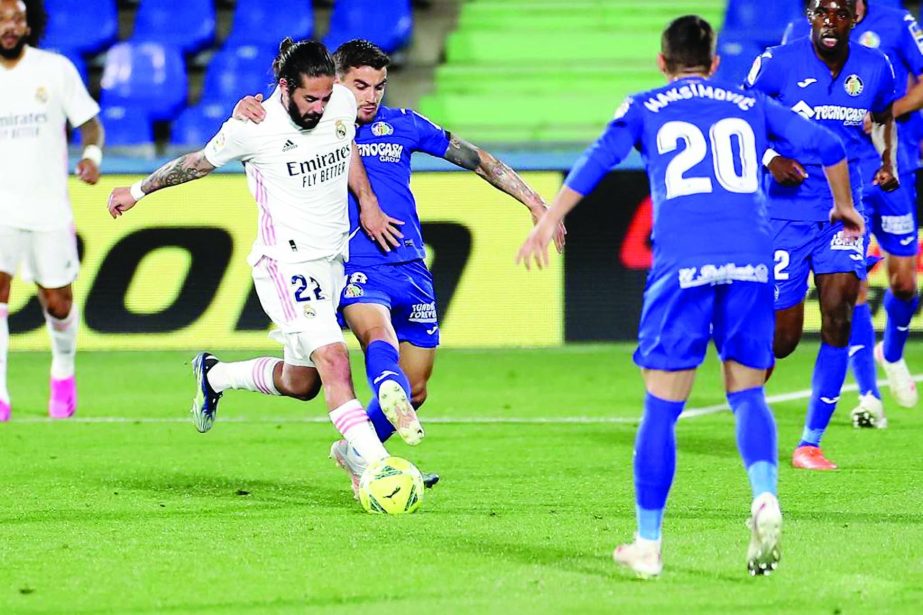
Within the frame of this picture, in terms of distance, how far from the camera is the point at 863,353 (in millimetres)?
9391

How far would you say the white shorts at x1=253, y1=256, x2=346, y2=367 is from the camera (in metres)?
6.65

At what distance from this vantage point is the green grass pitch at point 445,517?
4.91m

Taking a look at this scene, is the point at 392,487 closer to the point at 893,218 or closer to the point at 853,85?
the point at 853,85

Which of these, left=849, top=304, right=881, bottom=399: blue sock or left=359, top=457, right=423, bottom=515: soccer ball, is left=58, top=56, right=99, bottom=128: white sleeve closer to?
left=359, top=457, right=423, bottom=515: soccer ball

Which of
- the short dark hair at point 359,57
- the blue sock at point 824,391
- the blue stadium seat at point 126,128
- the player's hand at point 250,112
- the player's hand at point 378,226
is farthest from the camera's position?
the blue stadium seat at point 126,128

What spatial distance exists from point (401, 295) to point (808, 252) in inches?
77.0

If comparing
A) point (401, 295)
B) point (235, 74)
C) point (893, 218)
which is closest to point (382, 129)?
point (401, 295)

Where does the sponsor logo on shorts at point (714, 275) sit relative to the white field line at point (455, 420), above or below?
above

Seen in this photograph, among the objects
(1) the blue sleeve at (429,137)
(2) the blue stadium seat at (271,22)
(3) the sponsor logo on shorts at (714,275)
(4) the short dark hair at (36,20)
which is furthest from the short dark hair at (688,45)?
(2) the blue stadium seat at (271,22)

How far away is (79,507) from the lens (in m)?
6.74

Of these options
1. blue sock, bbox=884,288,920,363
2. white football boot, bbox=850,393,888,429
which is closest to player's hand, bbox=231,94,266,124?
white football boot, bbox=850,393,888,429

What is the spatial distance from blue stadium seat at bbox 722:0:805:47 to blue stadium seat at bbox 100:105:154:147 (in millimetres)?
5627

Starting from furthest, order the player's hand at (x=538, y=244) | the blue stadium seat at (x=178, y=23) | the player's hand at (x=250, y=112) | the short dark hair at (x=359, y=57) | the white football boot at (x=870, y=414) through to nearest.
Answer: the blue stadium seat at (x=178, y=23)
the white football boot at (x=870, y=414)
the short dark hair at (x=359, y=57)
the player's hand at (x=250, y=112)
the player's hand at (x=538, y=244)

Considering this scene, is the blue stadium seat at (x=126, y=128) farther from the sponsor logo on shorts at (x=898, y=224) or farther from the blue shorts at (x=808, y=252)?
the blue shorts at (x=808, y=252)
